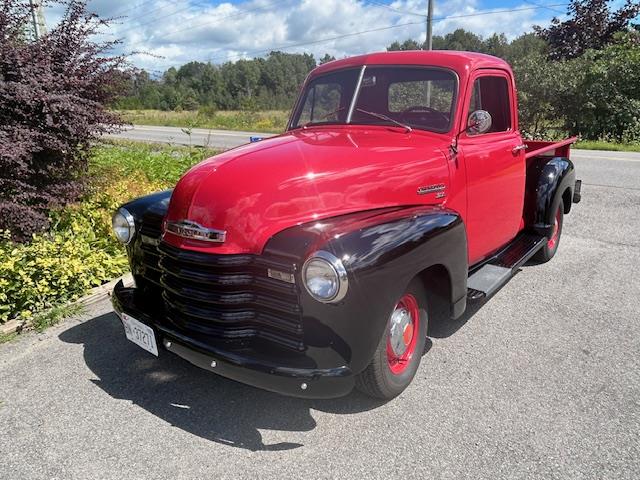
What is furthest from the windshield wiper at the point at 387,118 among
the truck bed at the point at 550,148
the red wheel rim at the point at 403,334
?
the truck bed at the point at 550,148

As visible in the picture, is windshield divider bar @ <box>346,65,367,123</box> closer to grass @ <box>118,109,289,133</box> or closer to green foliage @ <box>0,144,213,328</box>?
green foliage @ <box>0,144,213,328</box>

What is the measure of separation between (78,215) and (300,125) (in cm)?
263

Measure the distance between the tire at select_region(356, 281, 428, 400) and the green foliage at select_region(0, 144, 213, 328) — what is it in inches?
106

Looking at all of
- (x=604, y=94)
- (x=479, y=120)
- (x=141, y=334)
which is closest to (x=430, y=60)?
(x=479, y=120)

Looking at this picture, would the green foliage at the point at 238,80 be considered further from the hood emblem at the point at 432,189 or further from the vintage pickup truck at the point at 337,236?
the hood emblem at the point at 432,189

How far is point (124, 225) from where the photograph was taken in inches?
126

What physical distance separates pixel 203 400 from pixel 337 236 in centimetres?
133

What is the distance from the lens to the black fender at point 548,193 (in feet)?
15.5

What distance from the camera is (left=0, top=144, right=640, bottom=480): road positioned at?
2352 millimetres

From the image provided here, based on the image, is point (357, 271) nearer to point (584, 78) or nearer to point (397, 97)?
point (397, 97)

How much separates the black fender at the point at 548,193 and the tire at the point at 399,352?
240 cm

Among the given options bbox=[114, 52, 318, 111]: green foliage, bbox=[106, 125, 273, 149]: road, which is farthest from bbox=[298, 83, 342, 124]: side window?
bbox=[114, 52, 318, 111]: green foliage

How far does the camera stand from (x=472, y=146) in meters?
3.54

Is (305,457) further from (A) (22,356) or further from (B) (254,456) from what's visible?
(A) (22,356)
